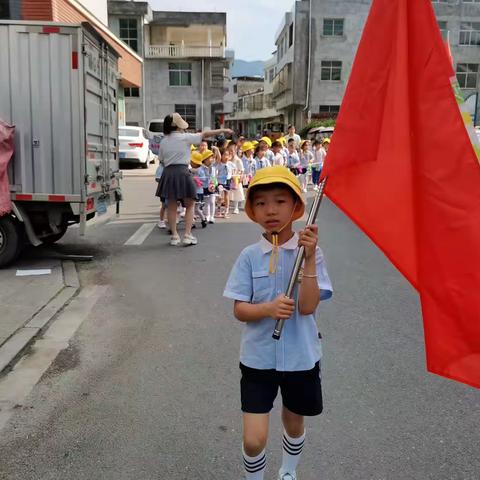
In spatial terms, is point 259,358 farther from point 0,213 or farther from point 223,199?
point 223,199

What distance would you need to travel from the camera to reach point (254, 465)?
2492mm

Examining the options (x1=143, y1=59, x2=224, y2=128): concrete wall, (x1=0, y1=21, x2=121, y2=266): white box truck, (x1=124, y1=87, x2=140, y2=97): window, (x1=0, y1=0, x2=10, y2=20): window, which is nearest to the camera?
(x1=0, y1=21, x2=121, y2=266): white box truck

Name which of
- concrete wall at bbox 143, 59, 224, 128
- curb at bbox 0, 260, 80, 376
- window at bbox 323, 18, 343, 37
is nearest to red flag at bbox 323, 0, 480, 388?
curb at bbox 0, 260, 80, 376

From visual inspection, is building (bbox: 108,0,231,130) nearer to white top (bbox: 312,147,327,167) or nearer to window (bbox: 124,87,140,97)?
window (bbox: 124,87,140,97)

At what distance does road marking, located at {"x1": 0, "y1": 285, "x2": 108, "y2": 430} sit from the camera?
12.4ft

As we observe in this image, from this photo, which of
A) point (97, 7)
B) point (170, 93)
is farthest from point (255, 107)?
point (97, 7)

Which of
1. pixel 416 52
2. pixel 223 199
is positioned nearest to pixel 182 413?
pixel 416 52

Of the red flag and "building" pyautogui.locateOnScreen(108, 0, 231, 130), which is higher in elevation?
"building" pyautogui.locateOnScreen(108, 0, 231, 130)

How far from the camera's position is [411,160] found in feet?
7.64

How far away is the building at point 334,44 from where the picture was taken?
1818 inches

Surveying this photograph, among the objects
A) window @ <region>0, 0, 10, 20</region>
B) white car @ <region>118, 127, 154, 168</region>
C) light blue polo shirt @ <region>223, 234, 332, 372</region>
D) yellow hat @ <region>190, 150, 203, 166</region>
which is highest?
window @ <region>0, 0, 10, 20</region>

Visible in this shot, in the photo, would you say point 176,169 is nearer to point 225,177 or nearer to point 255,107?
point 225,177

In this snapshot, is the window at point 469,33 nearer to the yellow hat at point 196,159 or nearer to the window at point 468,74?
the window at point 468,74

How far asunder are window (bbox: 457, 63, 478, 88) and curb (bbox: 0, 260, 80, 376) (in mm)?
48017
